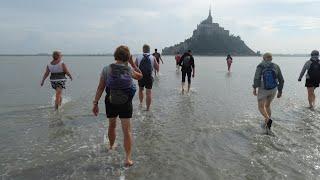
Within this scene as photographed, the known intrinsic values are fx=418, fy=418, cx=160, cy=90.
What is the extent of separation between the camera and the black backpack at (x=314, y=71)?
44.7 ft

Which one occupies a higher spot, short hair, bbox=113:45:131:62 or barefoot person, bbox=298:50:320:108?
short hair, bbox=113:45:131:62

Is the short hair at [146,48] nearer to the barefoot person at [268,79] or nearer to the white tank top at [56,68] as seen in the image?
the white tank top at [56,68]

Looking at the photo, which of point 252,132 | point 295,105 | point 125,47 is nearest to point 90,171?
point 125,47

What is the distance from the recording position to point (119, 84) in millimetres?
6793

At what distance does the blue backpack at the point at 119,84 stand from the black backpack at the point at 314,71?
8.67 meters

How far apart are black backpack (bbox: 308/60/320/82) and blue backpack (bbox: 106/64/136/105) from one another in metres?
8.67

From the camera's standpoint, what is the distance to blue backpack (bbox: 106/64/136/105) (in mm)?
6773

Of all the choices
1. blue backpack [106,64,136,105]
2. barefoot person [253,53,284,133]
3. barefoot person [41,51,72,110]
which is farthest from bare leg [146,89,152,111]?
blue backpack [106,64,136,105]

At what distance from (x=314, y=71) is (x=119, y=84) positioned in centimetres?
897

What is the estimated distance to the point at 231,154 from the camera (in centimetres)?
780

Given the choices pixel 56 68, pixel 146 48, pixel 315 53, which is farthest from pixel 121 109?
pixel 315 53

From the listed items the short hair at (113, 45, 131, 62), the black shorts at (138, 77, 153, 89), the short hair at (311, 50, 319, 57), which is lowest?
the black shorts at (138, 77, 153, 89)

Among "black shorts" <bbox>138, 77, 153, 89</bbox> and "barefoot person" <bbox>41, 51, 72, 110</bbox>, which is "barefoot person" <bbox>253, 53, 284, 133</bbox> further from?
"barefoot person" <bbox>41, 51, 72, 110</bbox>

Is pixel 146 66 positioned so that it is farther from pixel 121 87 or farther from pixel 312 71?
pixel 312 71
